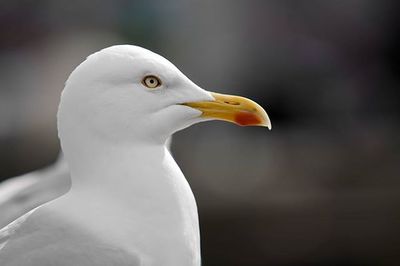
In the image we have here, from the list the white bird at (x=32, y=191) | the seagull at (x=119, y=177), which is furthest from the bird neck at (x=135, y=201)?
the white bird at (x=32, y=191)

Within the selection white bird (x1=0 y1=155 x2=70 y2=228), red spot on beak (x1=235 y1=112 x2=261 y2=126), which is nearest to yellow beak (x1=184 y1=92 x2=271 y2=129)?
red spot on beak (x1=235 y1=112 x2=261 y2=126)

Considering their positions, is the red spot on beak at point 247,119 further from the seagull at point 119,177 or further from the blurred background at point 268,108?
the blurred background at point 268,108

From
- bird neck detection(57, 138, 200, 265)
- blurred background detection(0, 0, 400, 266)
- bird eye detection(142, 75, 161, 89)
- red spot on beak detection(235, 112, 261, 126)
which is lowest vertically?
blurred background detection(0, 0, 400, 266)

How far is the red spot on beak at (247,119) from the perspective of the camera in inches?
77.3

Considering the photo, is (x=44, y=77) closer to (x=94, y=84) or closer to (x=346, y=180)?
(x=346, y=180)

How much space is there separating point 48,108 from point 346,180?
2.00 metres

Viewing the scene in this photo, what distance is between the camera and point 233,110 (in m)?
1.96

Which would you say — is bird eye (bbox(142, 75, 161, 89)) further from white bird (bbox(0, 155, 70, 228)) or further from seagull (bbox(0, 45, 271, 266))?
white bird (bbox(0, 155, 70, 228))

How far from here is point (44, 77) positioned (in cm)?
730

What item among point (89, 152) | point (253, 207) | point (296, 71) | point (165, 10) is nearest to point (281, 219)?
point (253, 207)

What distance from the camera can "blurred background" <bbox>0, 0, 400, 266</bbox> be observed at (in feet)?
18.5

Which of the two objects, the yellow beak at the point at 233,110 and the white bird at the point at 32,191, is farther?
the white bird at the point at 32,191

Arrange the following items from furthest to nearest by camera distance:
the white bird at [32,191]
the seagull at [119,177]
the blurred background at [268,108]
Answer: the blurred background at [268,108]
the white bird at [32,191]
the seagull at [119,177]

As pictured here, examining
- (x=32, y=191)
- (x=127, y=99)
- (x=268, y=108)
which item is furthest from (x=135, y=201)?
(x=268, y=108)
